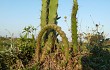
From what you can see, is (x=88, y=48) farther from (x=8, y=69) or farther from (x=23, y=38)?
(x=8, y=69)

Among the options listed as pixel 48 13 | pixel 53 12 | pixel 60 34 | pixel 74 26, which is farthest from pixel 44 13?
pixel 60 34

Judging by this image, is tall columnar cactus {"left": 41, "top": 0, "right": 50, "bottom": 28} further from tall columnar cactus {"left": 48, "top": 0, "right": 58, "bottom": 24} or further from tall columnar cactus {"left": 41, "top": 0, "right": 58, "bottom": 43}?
tall columnar cactus {"left": 48, "top": 0, "right": 58, "bottom": 24}

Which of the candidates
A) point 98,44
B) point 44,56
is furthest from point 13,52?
point 98,44

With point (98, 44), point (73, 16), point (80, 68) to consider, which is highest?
point (73, 16)

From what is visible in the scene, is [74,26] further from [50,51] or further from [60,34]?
[60,34]

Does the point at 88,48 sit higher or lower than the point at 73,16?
lower

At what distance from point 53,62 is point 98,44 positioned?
2879mm

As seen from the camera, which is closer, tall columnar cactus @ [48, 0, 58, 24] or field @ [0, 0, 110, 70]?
field @ [0, 0, 110, 70]

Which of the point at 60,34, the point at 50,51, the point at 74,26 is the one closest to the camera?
the point at 60,34

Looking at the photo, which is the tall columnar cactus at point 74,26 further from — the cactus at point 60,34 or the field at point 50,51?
the cactus at point 60,34

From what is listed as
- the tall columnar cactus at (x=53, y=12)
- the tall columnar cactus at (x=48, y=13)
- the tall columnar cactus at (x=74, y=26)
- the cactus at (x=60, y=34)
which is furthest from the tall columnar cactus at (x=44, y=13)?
the cactus at (x=60, y=34)

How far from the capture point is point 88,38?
949 cm

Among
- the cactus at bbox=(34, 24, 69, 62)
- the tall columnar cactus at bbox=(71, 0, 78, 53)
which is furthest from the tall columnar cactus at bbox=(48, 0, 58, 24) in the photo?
the cactus at bbox=(34, 24, 69, 62)

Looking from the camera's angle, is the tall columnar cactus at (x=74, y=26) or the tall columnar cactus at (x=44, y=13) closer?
the tall columnar cactus at (x=44, y=13)
